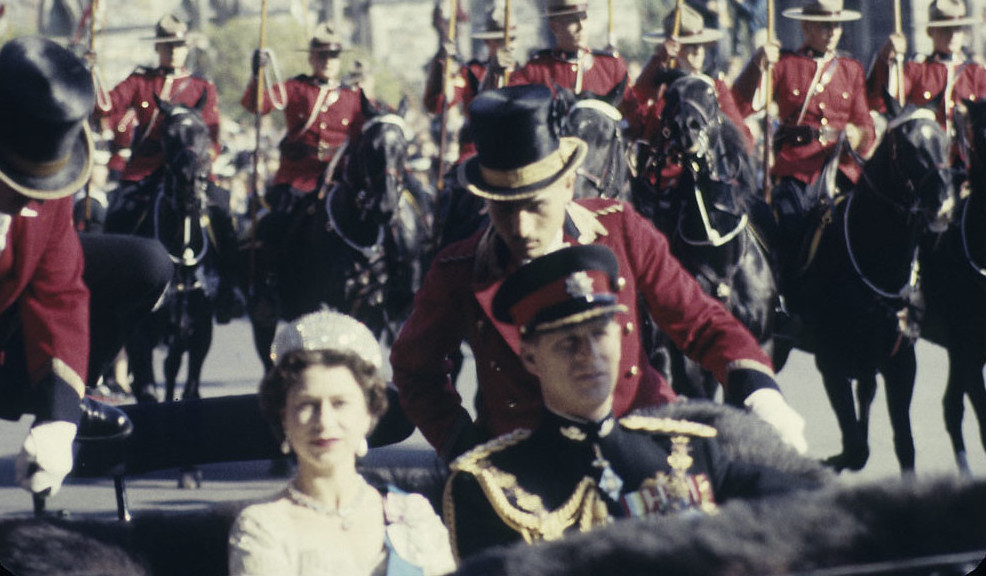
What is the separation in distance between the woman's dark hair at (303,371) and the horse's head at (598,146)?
4.44 meters

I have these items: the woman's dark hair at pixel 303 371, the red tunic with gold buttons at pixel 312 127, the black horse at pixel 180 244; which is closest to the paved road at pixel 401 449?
the black horse at pixel 180 244

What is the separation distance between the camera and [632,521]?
8.27 ft

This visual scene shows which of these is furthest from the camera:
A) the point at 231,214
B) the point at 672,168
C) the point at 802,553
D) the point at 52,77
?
the point at 231,214

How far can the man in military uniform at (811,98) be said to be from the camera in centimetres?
1115

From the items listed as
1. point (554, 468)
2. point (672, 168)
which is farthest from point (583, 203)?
point (672, 168)

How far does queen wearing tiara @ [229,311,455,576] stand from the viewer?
3.51 meters

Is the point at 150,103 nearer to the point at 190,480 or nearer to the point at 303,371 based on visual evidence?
the point at 190,480

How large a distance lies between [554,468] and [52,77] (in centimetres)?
151

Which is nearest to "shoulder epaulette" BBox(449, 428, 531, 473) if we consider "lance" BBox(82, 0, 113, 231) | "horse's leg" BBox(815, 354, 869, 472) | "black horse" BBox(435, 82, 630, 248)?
"black horse" BBox(435, 82, 630, 248)

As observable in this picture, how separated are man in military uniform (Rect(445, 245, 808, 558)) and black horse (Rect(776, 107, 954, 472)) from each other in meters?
5.56

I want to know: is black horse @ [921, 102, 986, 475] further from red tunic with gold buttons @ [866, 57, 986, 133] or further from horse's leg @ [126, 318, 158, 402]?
horse's leg @ [126, 318, 158, 402]

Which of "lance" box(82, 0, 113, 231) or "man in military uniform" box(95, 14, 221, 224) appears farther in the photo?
"man in military uniform" box(95, 14, 221, 224)

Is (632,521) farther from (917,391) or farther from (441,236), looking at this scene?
(917,391)

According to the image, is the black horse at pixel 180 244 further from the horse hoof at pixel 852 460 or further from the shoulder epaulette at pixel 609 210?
the shoulder epaulette at pixel 609 210
